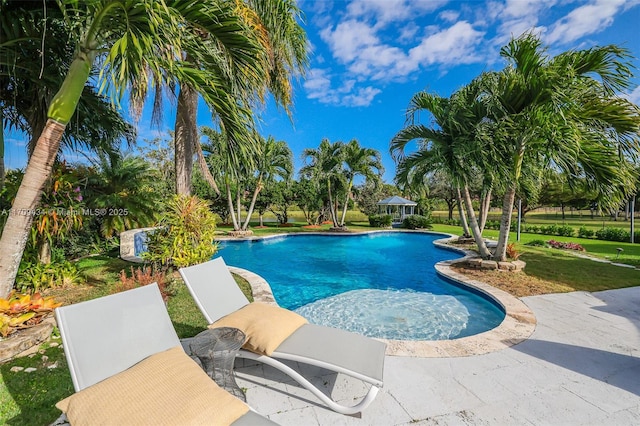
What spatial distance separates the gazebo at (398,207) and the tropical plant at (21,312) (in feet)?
88.5

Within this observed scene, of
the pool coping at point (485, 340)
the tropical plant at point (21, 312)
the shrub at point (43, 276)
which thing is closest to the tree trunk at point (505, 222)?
the pool coping at point (485, 340)

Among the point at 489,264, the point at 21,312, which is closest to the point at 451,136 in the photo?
the point at 489,264

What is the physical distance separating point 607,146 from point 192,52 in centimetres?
962

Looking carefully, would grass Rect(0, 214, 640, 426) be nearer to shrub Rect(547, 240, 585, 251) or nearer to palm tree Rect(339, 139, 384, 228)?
shrub Rect(547, 240, 585, 251)

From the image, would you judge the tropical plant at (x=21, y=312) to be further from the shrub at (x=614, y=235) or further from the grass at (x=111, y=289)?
the shrub at (x=614, y=235)

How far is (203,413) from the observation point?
1.74 m

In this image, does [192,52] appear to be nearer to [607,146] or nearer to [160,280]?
[160,280]

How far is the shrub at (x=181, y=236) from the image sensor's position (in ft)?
20.9

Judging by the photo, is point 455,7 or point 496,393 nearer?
point 496,393

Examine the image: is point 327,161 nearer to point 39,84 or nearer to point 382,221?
point 382,221

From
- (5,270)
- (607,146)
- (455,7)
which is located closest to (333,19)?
(455,7)

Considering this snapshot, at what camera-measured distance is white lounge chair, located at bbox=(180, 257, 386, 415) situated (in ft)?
8.01

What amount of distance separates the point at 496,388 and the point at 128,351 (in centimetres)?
364

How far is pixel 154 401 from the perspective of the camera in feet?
5.94
